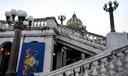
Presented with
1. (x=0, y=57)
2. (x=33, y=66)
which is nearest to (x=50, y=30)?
(x=33, y=66)

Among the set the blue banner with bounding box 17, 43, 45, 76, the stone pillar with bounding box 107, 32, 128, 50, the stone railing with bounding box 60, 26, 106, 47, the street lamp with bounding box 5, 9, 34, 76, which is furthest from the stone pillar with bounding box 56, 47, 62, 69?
the street lamp with bounding box 5, 9, 34, 76

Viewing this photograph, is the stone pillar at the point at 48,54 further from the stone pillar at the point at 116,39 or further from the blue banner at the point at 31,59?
the stone pillar at the point at 116,39

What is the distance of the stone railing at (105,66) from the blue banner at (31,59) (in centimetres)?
806

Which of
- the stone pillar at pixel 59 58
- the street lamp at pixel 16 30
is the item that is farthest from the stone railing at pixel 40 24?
the street lamp at pixel 16 30

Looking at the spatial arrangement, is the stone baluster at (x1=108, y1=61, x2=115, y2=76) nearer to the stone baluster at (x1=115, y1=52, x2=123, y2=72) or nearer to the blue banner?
the stone baluster at (x1=115, y1=52, x2=123, y2=72)

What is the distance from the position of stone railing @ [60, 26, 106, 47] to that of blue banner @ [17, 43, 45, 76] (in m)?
2.44

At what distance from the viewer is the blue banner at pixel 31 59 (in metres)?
13.7

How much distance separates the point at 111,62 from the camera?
5.63 m

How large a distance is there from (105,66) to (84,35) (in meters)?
9.01

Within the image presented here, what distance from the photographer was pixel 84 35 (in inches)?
575

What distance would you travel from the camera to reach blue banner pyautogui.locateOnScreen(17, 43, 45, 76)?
13.7m

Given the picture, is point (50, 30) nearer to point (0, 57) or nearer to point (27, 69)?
point (27, 69)

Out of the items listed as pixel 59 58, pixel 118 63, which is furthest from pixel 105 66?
pixel 59 58

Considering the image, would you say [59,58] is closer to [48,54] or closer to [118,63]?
[48,54]
